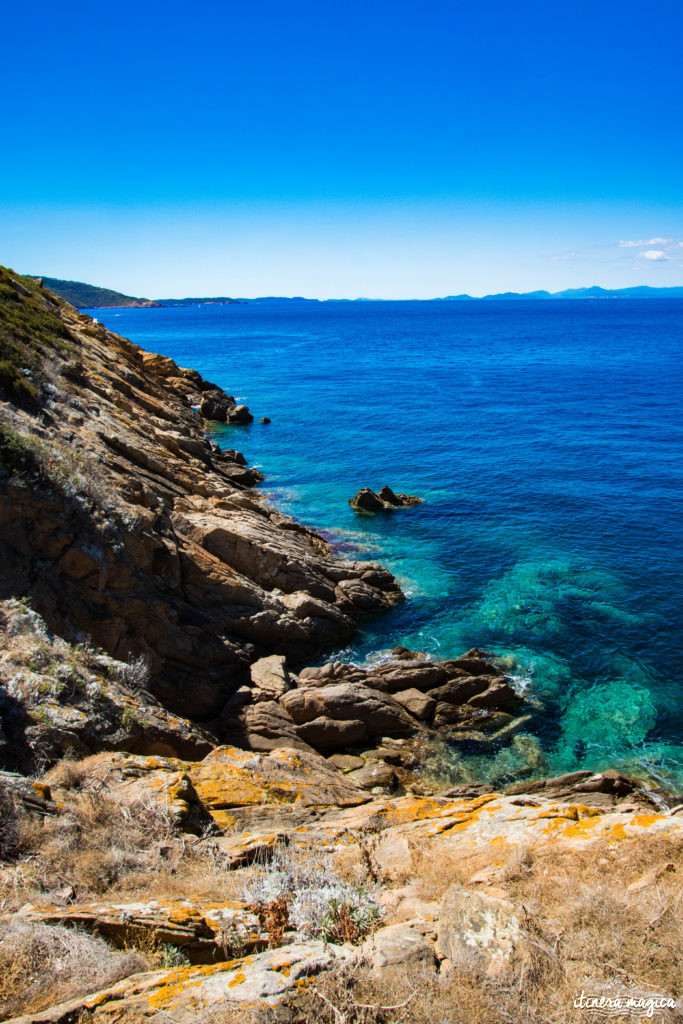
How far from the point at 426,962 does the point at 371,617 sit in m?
20.4

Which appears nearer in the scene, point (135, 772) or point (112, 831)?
point (112, 831)

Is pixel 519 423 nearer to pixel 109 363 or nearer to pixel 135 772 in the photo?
pixel 109 363

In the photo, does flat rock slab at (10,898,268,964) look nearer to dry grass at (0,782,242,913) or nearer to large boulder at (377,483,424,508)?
dry grass at (0,782,242,913)

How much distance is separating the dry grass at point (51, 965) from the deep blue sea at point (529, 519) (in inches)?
551

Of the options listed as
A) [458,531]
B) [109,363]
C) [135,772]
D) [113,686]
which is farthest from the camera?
[109,363]

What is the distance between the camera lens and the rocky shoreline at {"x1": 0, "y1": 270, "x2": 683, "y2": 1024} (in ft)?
19.5

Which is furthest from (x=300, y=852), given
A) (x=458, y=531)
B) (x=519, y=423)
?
(x=519, y=423)

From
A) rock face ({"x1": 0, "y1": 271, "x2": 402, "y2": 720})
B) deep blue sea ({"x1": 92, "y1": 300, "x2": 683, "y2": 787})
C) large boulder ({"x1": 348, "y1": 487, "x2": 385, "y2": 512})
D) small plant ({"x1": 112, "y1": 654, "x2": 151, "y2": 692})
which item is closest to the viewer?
small plant ({"x1": 112, "y1": 654, "x2": 151, "y2": 692})

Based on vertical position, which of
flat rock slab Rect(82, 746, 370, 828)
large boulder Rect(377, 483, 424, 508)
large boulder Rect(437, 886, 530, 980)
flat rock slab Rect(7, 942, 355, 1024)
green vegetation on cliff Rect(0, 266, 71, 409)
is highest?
green vegetation on cliff Rect(0, 266, 71, 409)

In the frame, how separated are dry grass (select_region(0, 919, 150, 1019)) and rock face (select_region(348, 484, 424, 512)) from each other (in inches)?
1281

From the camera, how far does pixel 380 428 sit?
58.7 metres

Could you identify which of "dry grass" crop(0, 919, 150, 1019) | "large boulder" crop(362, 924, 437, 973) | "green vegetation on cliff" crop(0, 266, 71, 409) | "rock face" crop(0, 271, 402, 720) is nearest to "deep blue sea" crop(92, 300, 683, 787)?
"rock face" crop(0, 271, 402, 720)

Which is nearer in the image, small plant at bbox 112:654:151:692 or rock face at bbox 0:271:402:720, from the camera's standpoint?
small plant at bbox 112:654:151:692

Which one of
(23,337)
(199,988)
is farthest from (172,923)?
(23,337)
